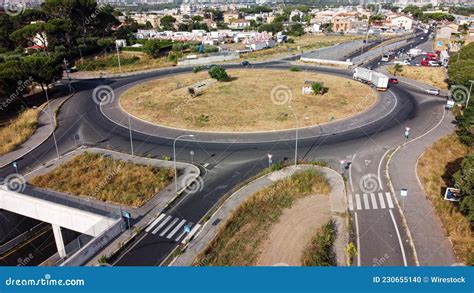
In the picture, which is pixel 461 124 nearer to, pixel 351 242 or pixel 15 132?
pixel 351 242

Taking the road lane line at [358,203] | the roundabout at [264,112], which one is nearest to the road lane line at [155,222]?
the roundabout at [264,112]

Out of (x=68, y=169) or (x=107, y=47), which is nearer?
(x=68, y=169)

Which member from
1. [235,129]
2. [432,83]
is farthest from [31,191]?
[432,83]

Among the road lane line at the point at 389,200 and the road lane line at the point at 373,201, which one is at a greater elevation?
the road lane line at the point at 389,200

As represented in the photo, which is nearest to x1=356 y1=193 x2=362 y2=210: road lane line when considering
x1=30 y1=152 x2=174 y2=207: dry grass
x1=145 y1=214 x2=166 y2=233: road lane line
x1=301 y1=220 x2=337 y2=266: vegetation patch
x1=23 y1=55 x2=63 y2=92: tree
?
x1=301 y1=220 x2=337 y2=266: vegetation patch

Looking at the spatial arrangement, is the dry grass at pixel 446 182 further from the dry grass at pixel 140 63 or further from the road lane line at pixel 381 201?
the dry grass at pixel 140 63

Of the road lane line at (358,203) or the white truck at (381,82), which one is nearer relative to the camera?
the road lane line at (358,203)

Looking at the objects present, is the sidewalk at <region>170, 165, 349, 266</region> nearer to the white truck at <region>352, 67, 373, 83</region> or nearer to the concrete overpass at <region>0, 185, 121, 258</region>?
the concrete overpass at <region>0, 185, 121, 258</region>
